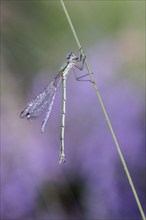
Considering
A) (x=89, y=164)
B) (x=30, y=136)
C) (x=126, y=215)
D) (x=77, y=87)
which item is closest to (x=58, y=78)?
(x=77, y=87)

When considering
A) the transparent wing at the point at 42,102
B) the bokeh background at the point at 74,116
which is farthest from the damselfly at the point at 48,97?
the bokeh background at the point at 74,116

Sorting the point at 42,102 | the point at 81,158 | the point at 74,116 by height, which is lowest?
the point at 81,158

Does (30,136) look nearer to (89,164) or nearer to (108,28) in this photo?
(89,164)

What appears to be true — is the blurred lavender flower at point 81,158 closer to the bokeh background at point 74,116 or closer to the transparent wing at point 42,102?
the bokeh background at point 74,116

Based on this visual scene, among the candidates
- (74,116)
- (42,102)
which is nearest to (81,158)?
(74,116)

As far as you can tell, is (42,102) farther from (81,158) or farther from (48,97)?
(81,158)

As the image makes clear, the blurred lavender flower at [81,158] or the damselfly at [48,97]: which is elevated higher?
the damselfly at [48,97]

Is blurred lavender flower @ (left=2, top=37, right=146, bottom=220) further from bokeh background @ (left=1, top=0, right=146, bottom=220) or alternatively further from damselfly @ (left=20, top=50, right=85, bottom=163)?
damselfly @ (left=20, top=50, right=85, bottom=163)
